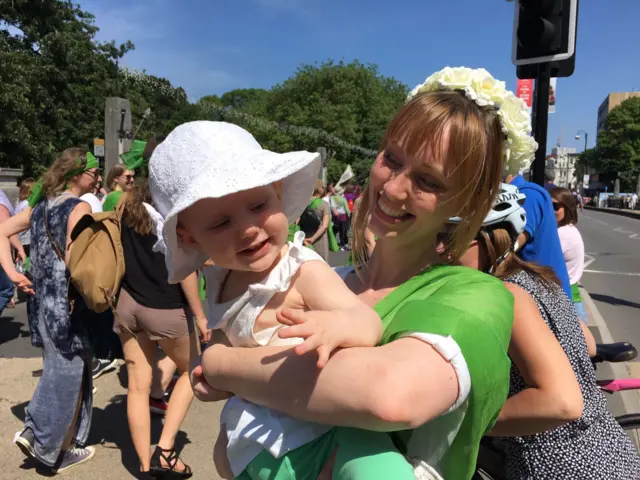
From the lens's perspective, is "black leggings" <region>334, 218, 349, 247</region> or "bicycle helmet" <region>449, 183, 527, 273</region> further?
"black leggings" <region>334, 218, 349, 247</region>

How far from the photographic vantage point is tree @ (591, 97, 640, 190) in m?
61.7

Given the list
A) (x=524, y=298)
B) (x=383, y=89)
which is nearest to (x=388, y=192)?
(x=524, y=298)

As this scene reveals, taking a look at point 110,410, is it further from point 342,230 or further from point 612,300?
point 342,230

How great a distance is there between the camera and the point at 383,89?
149 ft

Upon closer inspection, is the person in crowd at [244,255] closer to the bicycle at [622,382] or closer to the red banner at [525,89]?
the bicycle at [622,382]

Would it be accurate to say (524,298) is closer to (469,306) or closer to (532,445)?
(469,306)

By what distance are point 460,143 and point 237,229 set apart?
1.82 feet

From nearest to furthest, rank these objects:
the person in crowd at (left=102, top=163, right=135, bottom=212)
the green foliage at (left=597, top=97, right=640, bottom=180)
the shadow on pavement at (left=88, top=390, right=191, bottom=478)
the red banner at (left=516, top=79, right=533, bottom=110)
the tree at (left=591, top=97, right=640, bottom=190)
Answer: the shadow on pavement at (left=88, top=390, right=191, bottom=478)
the person in crowd at (left=102, top=163, right=135, bottom=212)
the red banner at (left=516, top=79, right=533, bottom=110)
the tree at (left=591, top=97, right=640, bottom=190)
the green foliage at (left=597, top=97, right=640, bottom=180)

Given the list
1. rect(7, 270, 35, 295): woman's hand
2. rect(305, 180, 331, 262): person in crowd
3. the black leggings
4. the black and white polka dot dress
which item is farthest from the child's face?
the black leggings

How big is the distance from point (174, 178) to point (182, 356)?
2360mm

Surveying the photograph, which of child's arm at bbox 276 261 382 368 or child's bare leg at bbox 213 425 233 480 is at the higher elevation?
child's arm at bbox 276 261 382 368

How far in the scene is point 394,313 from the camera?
1169 mm

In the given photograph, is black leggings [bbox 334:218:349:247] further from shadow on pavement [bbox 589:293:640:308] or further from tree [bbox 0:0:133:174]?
tree [bbox 0:0:133:174]

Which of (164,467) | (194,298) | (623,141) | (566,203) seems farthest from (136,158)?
(623,141)
